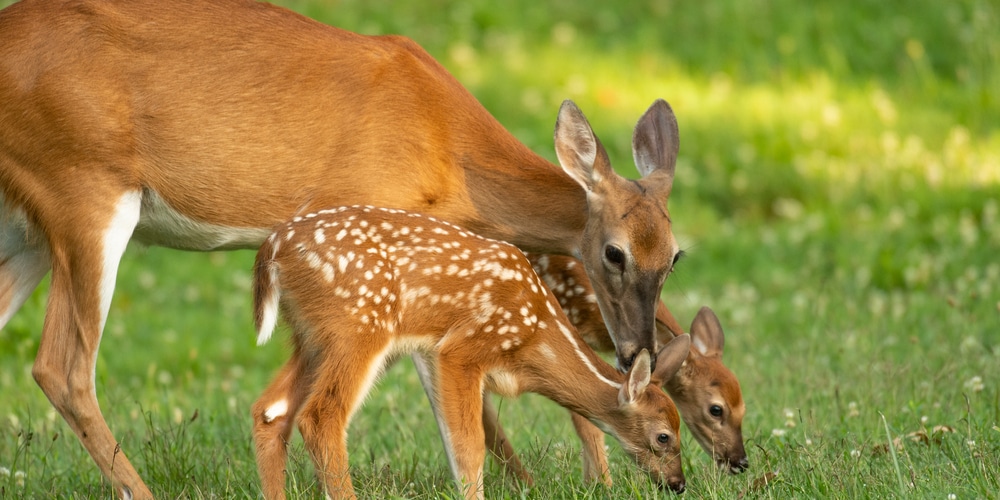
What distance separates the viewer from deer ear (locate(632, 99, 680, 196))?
618cm

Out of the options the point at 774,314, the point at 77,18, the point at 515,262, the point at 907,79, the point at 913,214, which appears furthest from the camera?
the point at 907,79

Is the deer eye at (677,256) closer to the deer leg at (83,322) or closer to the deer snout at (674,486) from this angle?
the deer snout at (674,486)

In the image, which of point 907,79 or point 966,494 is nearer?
point 966,494

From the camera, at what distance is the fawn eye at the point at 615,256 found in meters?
5.68

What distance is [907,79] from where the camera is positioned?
13.1 m

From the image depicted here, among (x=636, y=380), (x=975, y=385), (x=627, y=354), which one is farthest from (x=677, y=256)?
(x=975, y=385)

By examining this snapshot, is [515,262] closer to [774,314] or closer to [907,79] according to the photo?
[774,314]

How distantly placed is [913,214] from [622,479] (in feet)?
19.5

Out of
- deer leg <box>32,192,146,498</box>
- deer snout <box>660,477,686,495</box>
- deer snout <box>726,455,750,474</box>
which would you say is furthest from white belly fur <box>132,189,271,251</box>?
deer snout <box>726,455,750,474</box>

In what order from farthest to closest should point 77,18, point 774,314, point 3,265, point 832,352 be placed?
point 774,314 < point 832,352 < point 3,265 < point 77,18

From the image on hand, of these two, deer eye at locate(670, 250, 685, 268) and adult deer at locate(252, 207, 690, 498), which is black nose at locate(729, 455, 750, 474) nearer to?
adult deer at locate(252, 207, 690, 498)

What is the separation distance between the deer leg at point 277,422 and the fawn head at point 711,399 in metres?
1.45

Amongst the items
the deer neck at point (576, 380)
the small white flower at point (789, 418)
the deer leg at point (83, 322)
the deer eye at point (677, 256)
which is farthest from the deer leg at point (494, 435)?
the deer leg at point (83, 322)

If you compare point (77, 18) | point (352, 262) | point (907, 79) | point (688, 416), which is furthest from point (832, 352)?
point (907, 79)
